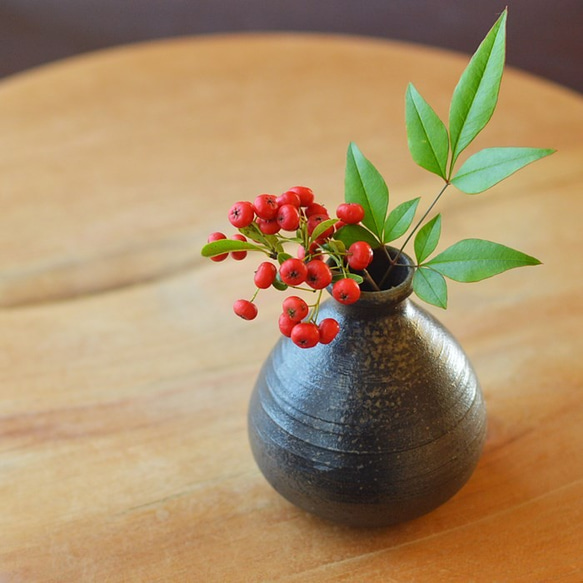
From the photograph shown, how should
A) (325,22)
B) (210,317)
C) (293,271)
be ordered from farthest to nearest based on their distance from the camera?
1. (325,22)
2. (210,317)
3. (293,271)

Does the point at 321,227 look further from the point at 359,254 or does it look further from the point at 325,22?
the point at 325,22

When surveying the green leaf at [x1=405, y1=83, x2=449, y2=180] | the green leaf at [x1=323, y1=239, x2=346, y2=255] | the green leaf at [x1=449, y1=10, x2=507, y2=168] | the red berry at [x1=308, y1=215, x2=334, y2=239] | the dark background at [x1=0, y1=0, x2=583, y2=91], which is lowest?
the dark background at [x1=0, y1=0, x2=583, y2=91]

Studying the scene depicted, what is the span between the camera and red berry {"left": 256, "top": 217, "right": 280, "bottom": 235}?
1.59 ft

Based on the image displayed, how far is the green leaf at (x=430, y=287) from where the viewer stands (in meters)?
0.50

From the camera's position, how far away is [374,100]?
1.14m

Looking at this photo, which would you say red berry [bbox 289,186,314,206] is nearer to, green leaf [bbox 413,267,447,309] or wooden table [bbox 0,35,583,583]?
green leaf [bbox 413,267,447,309]

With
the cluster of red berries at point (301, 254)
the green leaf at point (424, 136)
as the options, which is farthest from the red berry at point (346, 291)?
the green leaf at point (424, 136)

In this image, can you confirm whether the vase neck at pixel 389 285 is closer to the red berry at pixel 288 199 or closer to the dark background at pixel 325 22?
the red berry at pixel 288 199

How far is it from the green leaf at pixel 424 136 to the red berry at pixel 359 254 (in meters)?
0.08

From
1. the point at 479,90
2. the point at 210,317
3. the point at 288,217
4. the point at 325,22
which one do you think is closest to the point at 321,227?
the point at 288,217

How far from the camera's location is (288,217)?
0.47 meters

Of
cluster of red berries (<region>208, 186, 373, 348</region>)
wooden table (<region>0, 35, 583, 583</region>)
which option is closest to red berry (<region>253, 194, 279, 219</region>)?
cluster of red berries (<region>208, 186, 373, 348</region>)

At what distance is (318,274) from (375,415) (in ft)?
0.37

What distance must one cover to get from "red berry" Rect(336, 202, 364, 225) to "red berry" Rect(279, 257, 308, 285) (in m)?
0.06
